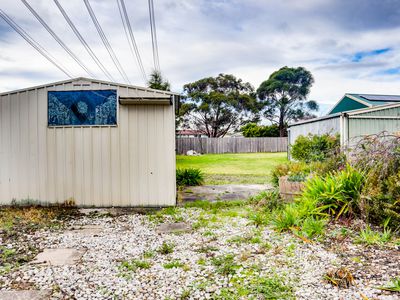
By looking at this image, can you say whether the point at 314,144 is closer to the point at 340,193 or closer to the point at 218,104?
the point at 340,193

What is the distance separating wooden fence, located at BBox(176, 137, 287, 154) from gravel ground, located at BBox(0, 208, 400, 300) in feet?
58.6

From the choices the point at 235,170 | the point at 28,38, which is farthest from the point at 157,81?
the point at 28,38

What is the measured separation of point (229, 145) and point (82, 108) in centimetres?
1794

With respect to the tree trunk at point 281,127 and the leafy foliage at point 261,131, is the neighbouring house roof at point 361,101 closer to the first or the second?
the leafy foliage at point 261,131

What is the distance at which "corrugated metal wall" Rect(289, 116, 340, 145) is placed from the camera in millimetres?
10016

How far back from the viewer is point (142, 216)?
4.81m

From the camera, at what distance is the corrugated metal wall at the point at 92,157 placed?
543 centimetres

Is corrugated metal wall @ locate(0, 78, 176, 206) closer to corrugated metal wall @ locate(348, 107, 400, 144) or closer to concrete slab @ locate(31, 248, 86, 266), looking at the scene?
concrete slab @ locate(31, 248, 86, 266)

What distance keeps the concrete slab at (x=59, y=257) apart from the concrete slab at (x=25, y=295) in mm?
582

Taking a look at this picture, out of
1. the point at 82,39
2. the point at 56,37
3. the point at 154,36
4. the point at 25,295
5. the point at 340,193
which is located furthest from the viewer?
the point at 154,36

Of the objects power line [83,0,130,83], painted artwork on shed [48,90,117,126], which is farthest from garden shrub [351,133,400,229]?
power line [83,0,130,83]

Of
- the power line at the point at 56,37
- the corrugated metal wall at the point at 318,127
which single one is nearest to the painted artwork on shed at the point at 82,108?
the power line at the point at 56,37

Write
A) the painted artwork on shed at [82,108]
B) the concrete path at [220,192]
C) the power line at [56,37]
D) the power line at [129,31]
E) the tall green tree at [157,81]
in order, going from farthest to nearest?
the tall green tree at [157,81], the power line at [129,31], the concrete path at [220,192], the power line at [56,37], the painted artwork on shed at [82,108]

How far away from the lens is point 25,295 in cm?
227
